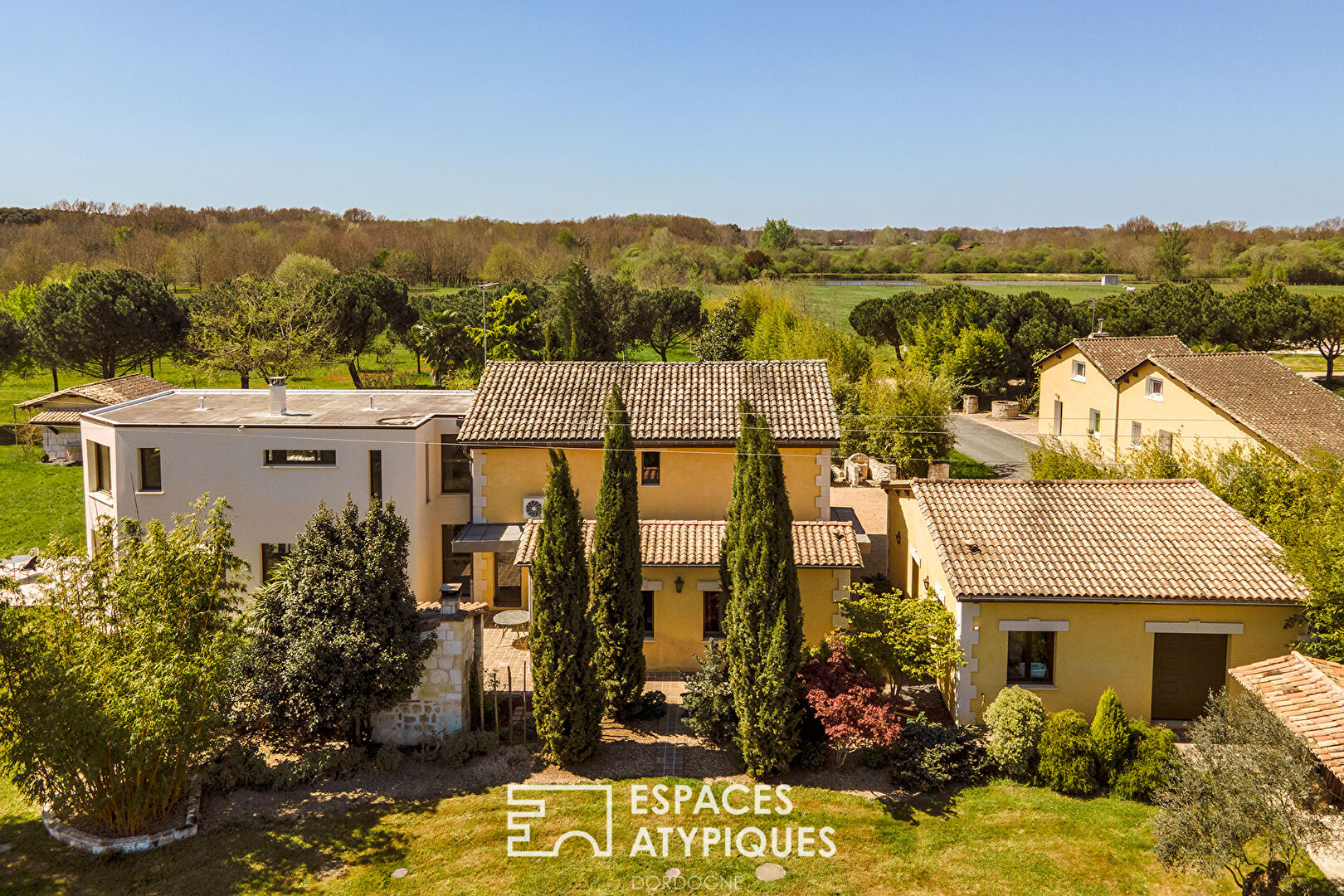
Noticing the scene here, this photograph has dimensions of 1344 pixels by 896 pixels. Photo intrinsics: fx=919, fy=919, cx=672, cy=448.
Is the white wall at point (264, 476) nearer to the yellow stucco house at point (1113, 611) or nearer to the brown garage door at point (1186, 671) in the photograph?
the yellow stucco house at point (1113, 611)

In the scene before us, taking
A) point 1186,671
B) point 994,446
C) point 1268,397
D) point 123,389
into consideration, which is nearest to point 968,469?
point 994,446

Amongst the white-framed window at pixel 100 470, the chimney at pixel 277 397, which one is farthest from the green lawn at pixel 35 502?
the chimney at pixel 277 397

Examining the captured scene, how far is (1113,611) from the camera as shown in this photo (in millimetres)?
16312

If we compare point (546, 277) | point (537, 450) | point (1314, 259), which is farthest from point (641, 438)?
point (1314, 259)

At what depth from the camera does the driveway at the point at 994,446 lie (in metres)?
37.0

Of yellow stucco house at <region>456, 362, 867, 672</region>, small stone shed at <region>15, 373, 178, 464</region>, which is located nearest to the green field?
yellow stucco house at <region>456, 362, 867, 672</region>

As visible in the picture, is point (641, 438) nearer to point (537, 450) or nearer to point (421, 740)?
point (537, 450)

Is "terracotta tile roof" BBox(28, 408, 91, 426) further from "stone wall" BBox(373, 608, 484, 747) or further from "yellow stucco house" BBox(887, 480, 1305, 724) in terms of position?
"yellow stucco house" BBox(887, 480, 1305, 724)

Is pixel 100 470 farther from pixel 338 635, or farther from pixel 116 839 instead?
pixel 116 839

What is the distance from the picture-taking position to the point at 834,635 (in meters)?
17.0

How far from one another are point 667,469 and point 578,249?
9721 cm

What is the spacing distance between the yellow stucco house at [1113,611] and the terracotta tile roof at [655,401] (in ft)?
19.3

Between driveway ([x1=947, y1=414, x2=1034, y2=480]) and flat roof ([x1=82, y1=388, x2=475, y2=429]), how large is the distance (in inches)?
823

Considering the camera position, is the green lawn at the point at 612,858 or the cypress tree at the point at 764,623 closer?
the green lawn at the point at 612,858
